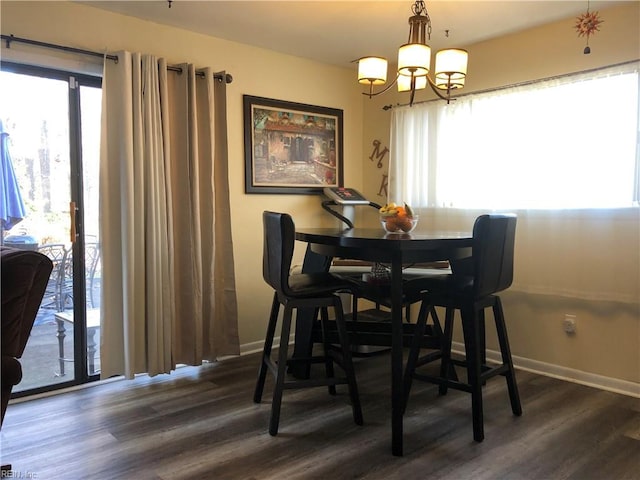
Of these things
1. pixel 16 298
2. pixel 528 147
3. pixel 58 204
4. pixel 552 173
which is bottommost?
pixel 16 298

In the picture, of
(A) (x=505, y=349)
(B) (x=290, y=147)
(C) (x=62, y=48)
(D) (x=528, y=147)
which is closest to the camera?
(A) (x=505, y=349)

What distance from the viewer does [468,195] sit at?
3637 mm

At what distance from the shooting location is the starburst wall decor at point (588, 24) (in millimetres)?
2977

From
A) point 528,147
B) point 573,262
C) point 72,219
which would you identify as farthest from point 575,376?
point 72,219

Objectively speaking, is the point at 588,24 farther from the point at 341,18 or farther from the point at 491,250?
the point at 491,250

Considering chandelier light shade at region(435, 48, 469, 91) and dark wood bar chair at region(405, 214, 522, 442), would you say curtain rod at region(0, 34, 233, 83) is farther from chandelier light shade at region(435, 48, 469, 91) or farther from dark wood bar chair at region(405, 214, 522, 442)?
dark wood bar chair at region(405, 214, 522, 442)

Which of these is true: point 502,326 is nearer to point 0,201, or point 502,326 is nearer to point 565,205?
point 565,205

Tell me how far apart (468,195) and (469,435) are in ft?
5.92

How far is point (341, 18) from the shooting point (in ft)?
10.3

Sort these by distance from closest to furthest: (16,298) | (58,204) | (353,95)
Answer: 1. (16,298)
2. (58,204)
3. (353,95)

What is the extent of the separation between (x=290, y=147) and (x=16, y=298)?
8.17 ft

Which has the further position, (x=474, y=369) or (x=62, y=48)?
(x=62, y=48)

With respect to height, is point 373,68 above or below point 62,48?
below

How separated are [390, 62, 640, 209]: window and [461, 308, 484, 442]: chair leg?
1.31m
